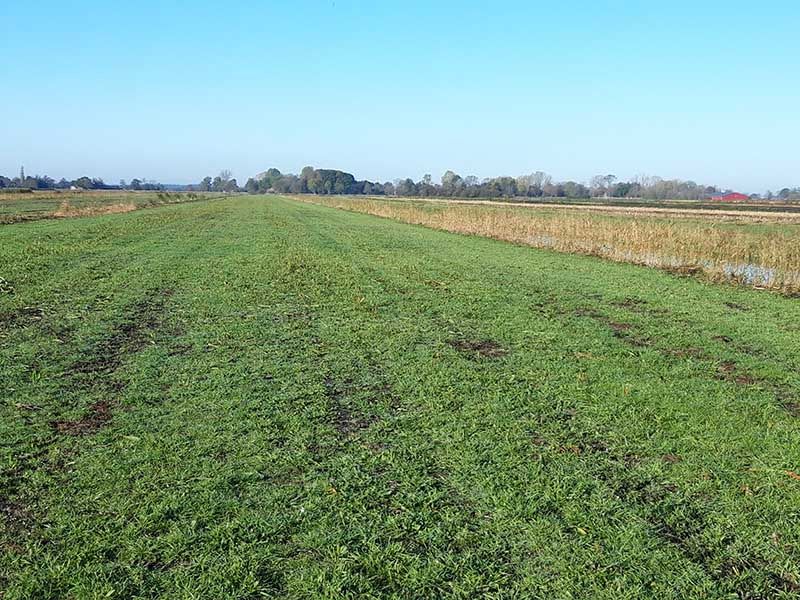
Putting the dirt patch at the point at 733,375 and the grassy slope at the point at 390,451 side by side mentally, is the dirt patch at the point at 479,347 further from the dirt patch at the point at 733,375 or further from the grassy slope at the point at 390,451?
the dirt patch at the point at 733,375

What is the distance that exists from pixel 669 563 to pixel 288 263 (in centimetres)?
1341

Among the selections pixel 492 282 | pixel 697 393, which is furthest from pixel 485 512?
pixel 492 282

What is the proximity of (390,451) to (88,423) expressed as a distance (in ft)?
8.04

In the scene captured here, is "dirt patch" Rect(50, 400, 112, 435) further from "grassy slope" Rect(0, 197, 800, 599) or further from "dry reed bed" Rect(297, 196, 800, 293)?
Answer: "dry reed bed" Rect(297, 196, 800, 293)

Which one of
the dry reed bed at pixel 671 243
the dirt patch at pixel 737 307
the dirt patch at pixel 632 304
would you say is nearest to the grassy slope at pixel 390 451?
the dirt patch at pixel 632 304

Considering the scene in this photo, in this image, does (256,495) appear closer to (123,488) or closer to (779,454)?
(123,488)

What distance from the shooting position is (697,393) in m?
5.90

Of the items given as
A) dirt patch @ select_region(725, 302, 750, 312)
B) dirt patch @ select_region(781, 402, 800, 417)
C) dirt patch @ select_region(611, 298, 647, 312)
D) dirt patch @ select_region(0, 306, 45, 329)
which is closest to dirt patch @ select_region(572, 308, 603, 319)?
dirt patch @ select_region(611, 298, 647, 312)

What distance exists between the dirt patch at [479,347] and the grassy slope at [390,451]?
7 cm

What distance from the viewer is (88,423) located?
479 centimetres

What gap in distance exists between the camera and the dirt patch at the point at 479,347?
23.9 feet

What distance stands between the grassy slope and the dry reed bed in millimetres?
6209

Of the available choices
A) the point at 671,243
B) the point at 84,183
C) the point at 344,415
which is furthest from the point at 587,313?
the point at 84,183

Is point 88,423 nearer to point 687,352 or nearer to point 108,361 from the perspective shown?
point 108,361
